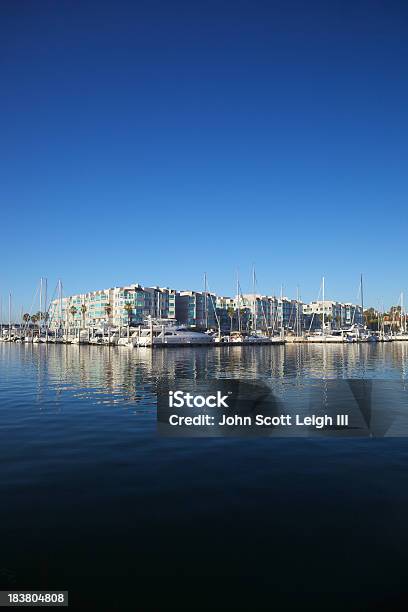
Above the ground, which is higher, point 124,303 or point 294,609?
point 124,303

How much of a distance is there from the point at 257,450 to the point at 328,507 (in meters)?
5.76

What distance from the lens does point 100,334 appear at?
15875cm

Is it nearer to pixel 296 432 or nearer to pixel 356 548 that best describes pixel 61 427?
pixel 296 432

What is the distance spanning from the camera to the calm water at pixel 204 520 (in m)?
7.69

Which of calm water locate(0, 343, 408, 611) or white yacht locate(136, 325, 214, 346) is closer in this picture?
calm water locate(0, 343, 408, 611)

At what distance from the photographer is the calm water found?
7.69 meters

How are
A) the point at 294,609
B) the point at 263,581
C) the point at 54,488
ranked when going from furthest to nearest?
1. the point at 54,488
2. the point at 263,581
3. the point at 294,609

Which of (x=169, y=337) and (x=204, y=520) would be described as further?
(x=169, y=337)

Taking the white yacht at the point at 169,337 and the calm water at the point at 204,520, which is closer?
the calm water at the point at 204,520

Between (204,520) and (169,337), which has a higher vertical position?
(169,337)

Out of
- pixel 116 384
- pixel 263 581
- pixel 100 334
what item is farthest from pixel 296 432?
pixel 100 334

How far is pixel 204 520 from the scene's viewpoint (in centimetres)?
1036

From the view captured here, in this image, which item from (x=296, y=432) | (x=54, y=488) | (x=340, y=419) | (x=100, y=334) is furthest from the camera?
(x=100, y=334)

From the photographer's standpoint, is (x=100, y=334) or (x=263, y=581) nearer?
(x=263, y=581)
